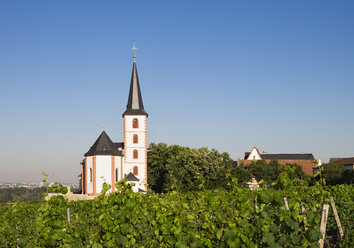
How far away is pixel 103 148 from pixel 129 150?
10.8ft

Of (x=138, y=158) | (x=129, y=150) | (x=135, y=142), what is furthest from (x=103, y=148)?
(x=138, y=158)

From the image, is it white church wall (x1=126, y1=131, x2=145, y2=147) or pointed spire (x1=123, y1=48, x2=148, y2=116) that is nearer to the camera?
white church wall (x1=126, y1=131, x2=145, y2=147)

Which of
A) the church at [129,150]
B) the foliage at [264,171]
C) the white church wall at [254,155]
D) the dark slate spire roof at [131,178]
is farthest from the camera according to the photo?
the white church wall at [254,155]

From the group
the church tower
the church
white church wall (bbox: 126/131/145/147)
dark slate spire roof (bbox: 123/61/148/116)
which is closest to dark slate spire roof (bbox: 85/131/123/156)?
the church

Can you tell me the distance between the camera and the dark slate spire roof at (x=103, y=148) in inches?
1658

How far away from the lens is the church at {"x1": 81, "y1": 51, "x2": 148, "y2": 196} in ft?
138

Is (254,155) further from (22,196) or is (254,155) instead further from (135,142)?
(22,196)

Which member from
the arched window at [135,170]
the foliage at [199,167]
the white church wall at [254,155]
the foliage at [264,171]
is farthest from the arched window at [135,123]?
Answer: the white church wall at [254,155]

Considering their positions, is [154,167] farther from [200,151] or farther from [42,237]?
[42,237]

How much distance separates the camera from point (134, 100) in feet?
146

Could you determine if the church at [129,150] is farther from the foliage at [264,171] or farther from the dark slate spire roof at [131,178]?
the foliage at [264,171]

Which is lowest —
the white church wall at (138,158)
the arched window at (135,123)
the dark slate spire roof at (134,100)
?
the white church wall at (138,158)

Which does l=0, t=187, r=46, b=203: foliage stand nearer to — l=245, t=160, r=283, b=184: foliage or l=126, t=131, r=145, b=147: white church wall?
l=126, t=131, r=145, b=147: white church wall

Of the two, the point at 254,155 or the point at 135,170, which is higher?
the point at 254,155
